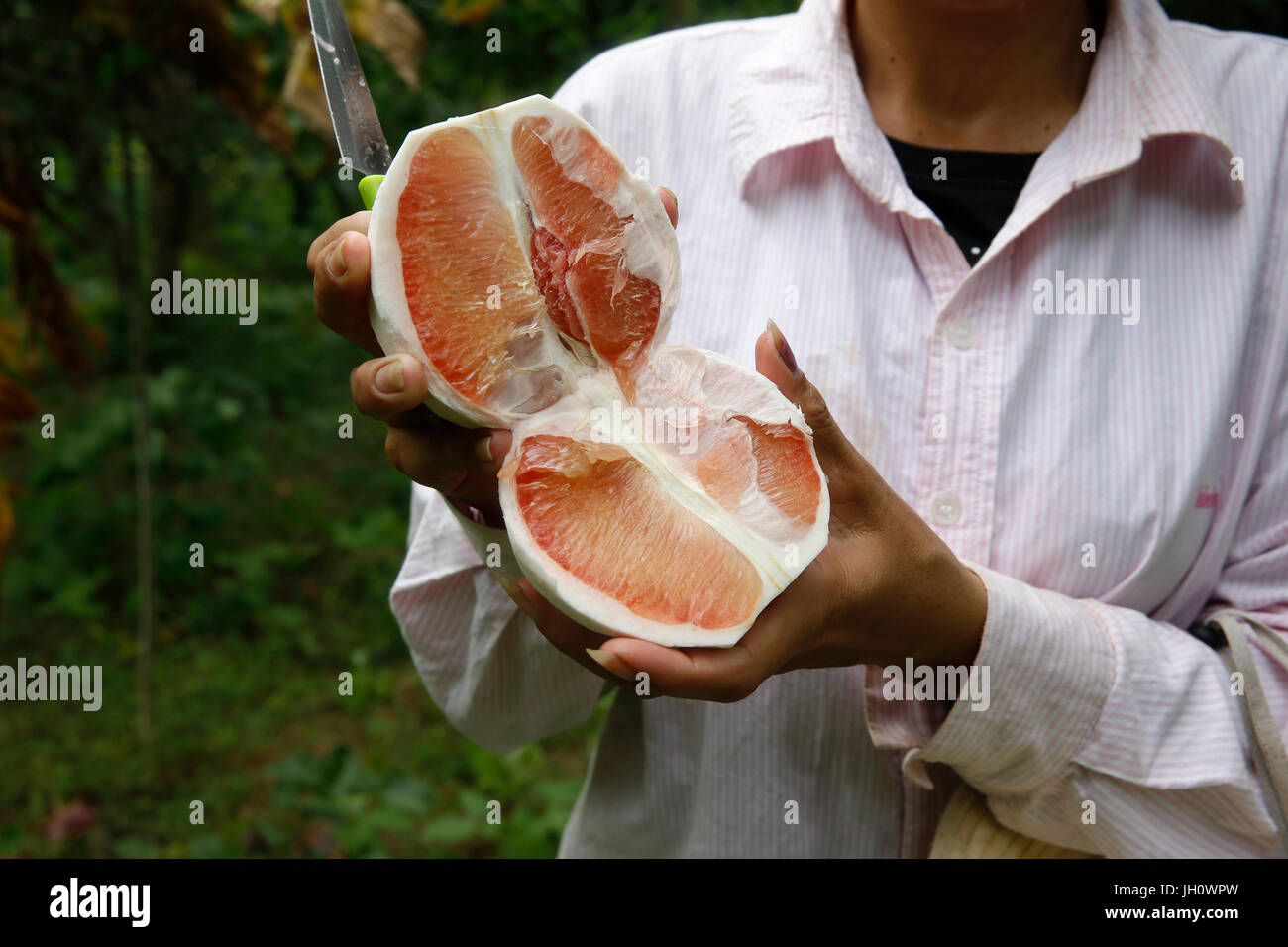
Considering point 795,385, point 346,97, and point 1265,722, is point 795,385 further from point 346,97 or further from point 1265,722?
point 1265,722

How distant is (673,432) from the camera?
3.88 ft

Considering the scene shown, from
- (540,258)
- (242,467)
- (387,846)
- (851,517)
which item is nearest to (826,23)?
(540,258)

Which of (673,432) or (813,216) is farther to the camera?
(813,216)

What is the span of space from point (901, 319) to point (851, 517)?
0.36m

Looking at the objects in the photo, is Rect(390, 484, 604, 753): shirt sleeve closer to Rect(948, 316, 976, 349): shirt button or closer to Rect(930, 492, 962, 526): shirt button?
Rect(930, 492, 962, 526): shirt button

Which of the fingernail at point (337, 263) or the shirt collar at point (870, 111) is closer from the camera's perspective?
the fingernail at point (337, 263)

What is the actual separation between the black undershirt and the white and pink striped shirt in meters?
0.06

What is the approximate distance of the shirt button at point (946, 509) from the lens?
1.31 meters

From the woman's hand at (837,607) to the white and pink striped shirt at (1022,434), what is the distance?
0.26 feet

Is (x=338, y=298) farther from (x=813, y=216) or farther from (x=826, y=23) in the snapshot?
(x=826, y=23)

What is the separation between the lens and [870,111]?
1.45 metres

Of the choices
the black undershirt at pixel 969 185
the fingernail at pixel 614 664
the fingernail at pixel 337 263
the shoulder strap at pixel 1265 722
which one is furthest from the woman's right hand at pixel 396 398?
the shoulder strap at pixel 1265 722

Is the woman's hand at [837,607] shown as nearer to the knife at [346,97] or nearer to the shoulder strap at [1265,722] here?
the shoulder strap at [1265,722]

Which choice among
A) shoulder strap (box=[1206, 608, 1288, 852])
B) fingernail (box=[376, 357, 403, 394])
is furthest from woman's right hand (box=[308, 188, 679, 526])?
shoulder strap (box=[1206, 608, 1288, 852])
